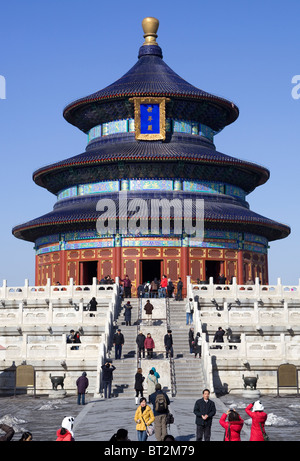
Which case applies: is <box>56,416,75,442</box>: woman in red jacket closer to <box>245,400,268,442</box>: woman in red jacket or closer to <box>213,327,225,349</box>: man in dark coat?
<box>245,400,268,442</box>: woman in red jacket

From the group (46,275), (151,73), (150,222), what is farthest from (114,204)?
(151,73)

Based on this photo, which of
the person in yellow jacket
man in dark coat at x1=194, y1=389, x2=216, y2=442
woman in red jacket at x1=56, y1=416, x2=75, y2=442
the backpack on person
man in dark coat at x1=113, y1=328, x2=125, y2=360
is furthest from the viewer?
man in dark coat at x1=113, y1=328, x2=125, y2=360

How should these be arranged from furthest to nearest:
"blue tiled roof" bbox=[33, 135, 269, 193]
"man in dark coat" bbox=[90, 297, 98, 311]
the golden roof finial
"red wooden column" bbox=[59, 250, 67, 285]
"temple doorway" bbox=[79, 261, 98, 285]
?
the golden roof finial, "red wooden column" bbox=[59, 250, 67, 285], "temple doorway" bbox=[79, 261, 98, 285], "blue tiled roof" bbox=[33, 135, 269, 193], "man in dark coat" bbox=[90, 297, 98, 311]

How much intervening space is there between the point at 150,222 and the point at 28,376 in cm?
2344

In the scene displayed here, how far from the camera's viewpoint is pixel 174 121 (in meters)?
58.3

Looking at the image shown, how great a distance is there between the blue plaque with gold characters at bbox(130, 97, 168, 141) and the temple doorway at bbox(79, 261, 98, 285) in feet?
31.3

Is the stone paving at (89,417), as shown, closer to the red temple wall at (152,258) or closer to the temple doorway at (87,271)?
the red temple wall at (152,258)

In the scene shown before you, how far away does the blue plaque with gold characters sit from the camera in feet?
185

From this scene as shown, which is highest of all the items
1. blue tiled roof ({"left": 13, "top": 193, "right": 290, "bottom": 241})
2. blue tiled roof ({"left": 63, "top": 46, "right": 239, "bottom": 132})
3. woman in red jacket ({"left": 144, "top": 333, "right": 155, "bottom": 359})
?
blue tiled roof ({"left": 63, "top": 46, "right": 239, "bottom": 132})

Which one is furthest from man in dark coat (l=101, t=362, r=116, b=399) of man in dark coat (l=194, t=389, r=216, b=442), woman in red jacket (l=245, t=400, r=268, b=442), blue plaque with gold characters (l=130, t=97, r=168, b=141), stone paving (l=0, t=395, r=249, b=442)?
blue plaque with gold characters (l=130, t=97, r=168, b=141)

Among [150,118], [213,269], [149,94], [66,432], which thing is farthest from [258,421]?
[149,94]

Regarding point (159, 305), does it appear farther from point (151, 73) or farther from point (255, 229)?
point (151, 73)

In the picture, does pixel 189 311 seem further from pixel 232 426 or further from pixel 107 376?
pixel 232 426

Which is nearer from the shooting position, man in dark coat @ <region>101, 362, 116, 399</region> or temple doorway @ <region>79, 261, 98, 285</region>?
man in dark coat @ <region>101, 362, 116, 399</region>
